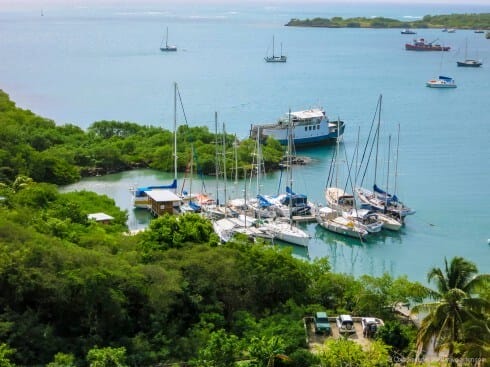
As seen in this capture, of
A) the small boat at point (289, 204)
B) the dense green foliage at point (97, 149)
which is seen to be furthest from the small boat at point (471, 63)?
the small boat at point (289, 204)

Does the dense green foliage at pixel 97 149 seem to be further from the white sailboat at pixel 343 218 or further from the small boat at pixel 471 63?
the small boat at pixel 471 63

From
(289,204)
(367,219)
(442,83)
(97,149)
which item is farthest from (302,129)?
(442,83)

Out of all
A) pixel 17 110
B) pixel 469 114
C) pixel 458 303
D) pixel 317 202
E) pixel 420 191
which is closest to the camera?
pixel 458 303

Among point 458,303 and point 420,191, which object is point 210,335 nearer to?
point 458,303

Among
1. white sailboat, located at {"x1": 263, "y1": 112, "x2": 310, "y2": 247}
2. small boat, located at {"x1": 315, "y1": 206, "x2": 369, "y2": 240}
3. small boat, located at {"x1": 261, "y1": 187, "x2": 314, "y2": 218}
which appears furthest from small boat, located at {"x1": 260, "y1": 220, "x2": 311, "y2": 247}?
small boat, located at {"x1": 315, "y1": 206, "x2": 369, "y2": 240}

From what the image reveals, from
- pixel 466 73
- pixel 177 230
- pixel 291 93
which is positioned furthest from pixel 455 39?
pixel 177 230

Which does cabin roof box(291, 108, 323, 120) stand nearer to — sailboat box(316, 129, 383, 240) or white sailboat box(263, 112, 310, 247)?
sailboat box(316, 129, 383, 240)

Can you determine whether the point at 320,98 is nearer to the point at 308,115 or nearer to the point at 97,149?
the point at 308,115
